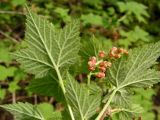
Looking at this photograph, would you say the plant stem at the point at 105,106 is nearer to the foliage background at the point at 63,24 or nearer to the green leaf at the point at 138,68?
the green leaf at the point at 138,68

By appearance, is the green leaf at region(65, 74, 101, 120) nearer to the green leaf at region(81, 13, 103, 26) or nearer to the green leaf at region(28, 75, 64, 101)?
the green leaf at region(28, 75, 64, 101)

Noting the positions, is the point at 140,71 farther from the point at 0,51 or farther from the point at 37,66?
the point at 0,51

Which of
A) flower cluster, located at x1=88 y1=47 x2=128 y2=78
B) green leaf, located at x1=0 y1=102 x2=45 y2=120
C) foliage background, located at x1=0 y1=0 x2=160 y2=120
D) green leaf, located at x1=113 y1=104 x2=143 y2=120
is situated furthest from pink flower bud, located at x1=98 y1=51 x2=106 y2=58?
foliage background, located at x1=0 y1=0 x2=160 y2=120

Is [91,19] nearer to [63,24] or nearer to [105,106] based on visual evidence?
[63,24]

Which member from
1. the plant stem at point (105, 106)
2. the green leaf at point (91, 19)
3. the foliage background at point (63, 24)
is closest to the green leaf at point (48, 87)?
the plant stem at point (105, 106)

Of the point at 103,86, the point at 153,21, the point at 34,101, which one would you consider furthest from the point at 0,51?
the point at 153,21

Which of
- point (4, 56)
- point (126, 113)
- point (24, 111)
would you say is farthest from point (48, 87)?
point (4, 56)
